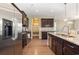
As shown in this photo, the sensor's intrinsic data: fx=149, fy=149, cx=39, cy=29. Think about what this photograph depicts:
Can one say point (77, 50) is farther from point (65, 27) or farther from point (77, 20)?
point (65, 27)

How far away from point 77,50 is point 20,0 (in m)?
1.22

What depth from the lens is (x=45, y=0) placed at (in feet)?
7.65

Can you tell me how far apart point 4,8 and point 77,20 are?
182cm

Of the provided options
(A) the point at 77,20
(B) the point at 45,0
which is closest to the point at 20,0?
(B) the point at 45,0

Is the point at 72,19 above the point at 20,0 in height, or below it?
below

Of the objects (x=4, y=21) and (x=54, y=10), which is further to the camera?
(x=54, y=10)

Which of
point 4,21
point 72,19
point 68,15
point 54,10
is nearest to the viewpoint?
point 4,21

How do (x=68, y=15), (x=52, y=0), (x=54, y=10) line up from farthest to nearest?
(x=54, y=10), (x=68, y=15), (x=52, y=0)

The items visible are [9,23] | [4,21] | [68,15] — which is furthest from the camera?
[68,15]

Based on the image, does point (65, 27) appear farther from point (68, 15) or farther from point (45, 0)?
point (45, 0)

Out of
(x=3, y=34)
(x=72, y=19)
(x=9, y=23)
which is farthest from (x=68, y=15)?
(x=3, y=34)
